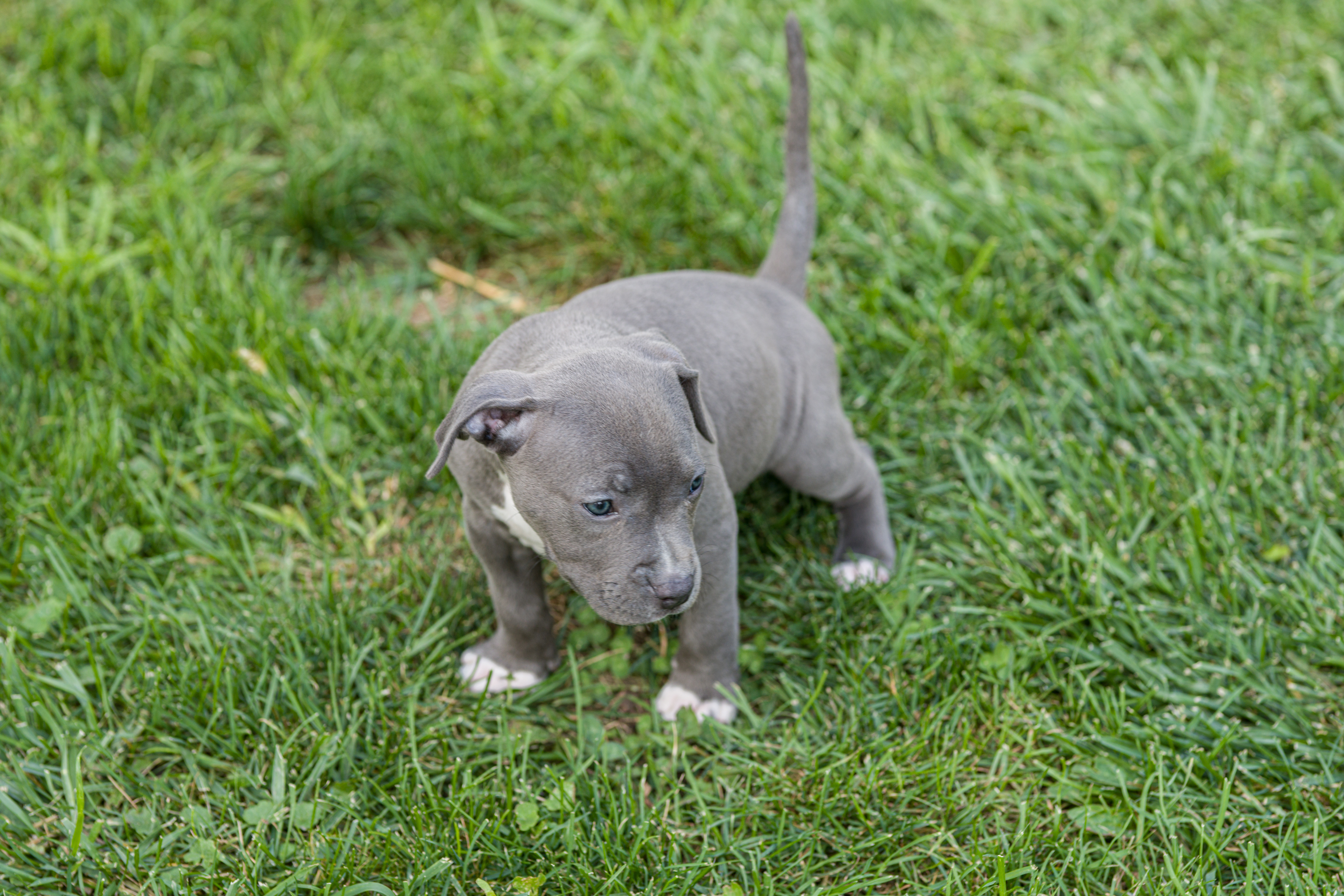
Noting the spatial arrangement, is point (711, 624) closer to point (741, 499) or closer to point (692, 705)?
point (692, 705)

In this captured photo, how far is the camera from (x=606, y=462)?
3258mm

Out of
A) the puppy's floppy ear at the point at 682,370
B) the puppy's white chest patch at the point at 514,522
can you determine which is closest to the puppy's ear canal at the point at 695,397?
the puppy's floppy ear at the point at 682,370

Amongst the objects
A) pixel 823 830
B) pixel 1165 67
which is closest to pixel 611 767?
pixel 823 830

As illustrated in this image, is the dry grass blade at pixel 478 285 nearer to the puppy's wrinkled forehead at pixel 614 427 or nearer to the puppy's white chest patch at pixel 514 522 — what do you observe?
the puppy's white chest patch at pixel 514 522

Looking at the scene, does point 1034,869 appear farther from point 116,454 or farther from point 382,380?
point 116,454

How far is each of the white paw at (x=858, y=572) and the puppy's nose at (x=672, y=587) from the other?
4.99ft

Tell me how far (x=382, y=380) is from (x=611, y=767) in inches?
78.8

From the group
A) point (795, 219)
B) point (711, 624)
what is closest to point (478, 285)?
point (795, 219)

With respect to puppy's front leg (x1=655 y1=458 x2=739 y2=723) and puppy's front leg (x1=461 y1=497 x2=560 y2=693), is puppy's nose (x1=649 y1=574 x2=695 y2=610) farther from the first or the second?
puppy's front leg (x1=461 y1=497 x2=560 y2=693)

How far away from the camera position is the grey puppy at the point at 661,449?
330 cm

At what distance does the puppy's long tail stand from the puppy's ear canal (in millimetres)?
1545

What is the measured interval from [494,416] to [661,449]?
0.47 meters

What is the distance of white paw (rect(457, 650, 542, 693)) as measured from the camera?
4484 mm

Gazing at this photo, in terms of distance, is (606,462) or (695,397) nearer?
(606,462)
